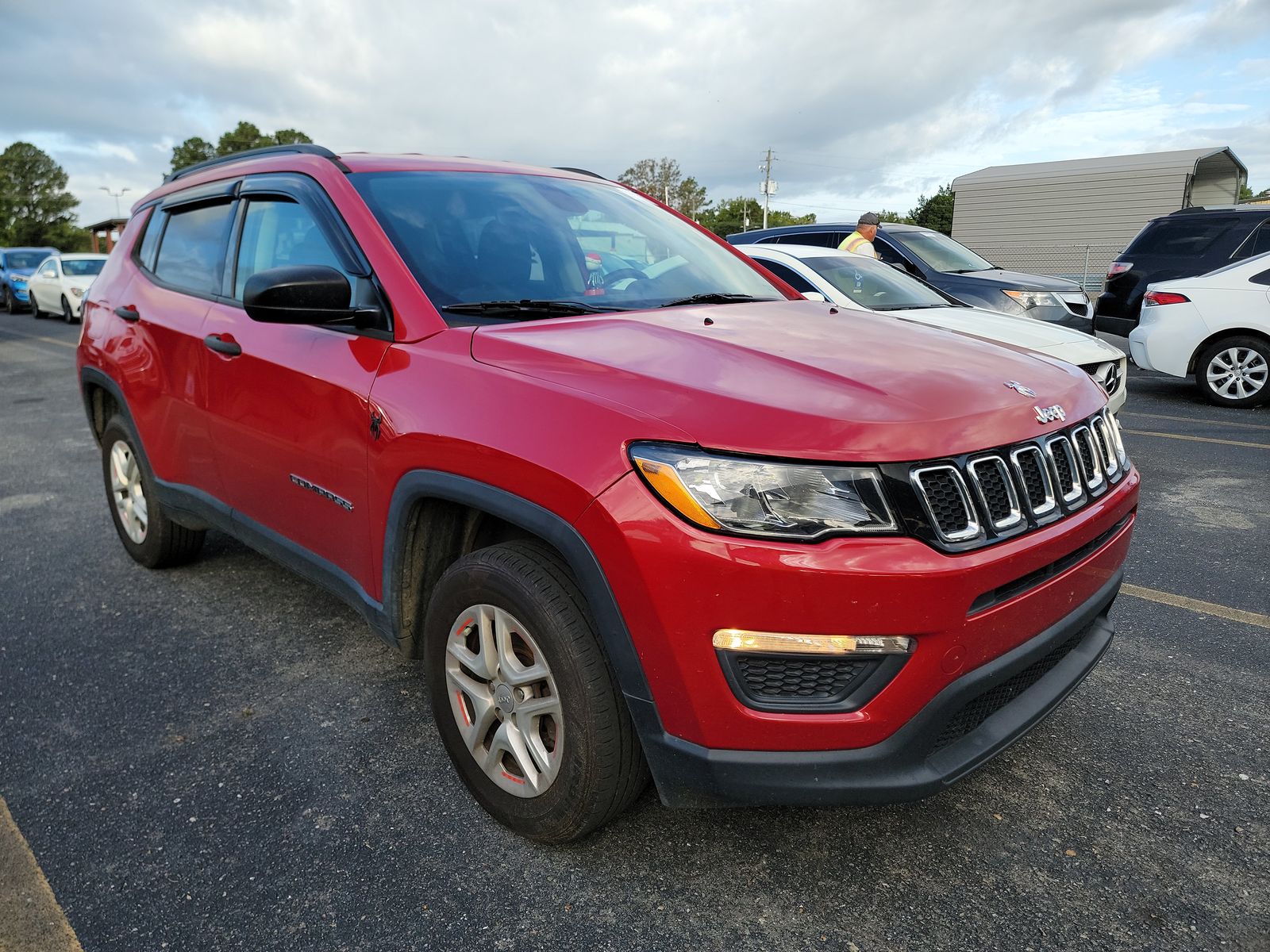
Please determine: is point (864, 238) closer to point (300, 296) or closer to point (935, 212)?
point (300, 296)

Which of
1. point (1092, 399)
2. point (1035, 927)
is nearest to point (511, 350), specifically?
point (1092, 399)

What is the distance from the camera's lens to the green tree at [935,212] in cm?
5169

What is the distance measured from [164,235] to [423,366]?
235 centimetres

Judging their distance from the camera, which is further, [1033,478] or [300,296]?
[300,296]

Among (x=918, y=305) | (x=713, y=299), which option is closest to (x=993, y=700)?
(x=713, y=299)

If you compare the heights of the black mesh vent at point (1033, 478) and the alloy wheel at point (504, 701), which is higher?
the black mesh vent at point (1033, 478)

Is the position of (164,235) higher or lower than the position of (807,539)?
higher

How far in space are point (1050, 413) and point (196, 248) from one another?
323 cm

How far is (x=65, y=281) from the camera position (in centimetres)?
1994

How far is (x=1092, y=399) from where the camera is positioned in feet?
8.12

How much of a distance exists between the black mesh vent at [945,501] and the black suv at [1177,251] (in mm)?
9761

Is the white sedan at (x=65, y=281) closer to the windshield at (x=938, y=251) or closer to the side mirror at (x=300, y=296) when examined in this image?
the windshield at (x=938, y=251)

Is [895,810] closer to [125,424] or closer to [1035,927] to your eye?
[1035,927]

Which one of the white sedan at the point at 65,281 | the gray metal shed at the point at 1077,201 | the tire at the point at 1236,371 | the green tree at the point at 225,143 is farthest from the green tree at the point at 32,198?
the tire at the point at 1236,371
